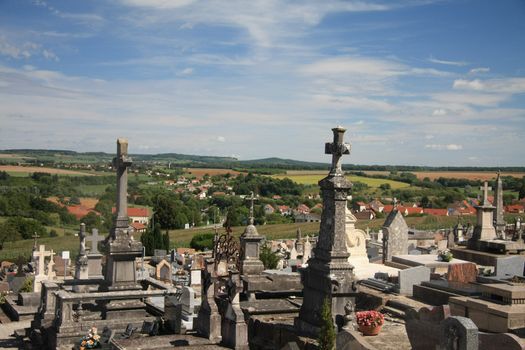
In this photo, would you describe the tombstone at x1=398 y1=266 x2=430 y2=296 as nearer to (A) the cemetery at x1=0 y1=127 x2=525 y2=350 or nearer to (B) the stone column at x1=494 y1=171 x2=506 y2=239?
(A) the cemetery at x1=0 y1=127 x2=525 y2=350

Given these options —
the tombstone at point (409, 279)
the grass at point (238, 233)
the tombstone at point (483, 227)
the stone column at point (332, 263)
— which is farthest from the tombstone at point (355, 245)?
the grass at point (238, 233)

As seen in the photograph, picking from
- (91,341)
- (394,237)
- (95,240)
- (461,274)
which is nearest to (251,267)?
(461,274)

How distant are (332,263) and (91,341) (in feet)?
15.3

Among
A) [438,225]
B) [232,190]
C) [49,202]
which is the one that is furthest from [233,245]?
[232,190]

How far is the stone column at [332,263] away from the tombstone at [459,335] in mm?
4930

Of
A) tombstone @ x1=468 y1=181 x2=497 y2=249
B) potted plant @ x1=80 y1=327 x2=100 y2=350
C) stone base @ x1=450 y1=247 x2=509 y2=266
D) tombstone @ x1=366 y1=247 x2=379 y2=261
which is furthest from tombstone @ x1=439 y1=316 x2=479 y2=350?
tombstone @ x1=366 y1=247 x2=379 y2=261

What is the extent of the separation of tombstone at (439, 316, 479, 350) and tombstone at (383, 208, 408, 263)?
14369mm

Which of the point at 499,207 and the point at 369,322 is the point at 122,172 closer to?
the point at 369,322

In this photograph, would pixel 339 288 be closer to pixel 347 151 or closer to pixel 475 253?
pixel 347 151

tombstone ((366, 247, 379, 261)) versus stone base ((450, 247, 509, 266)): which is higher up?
stone base ((450, 247, 509, 266))

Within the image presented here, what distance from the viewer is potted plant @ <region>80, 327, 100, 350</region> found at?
10.5 m

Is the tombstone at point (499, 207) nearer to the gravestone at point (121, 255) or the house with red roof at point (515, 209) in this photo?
the gravestone at point (121, 255)

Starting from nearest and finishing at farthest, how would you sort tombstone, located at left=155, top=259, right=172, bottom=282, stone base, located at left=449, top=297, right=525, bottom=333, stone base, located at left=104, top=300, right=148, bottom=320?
stone base, located at left=449, top=297, right=525, bottom=333
stone base, located at left=104, top=300, right=148, bottom=320
tombstone, located at left=155, top=259, right=172, bottom=282

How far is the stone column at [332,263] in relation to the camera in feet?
35.8
